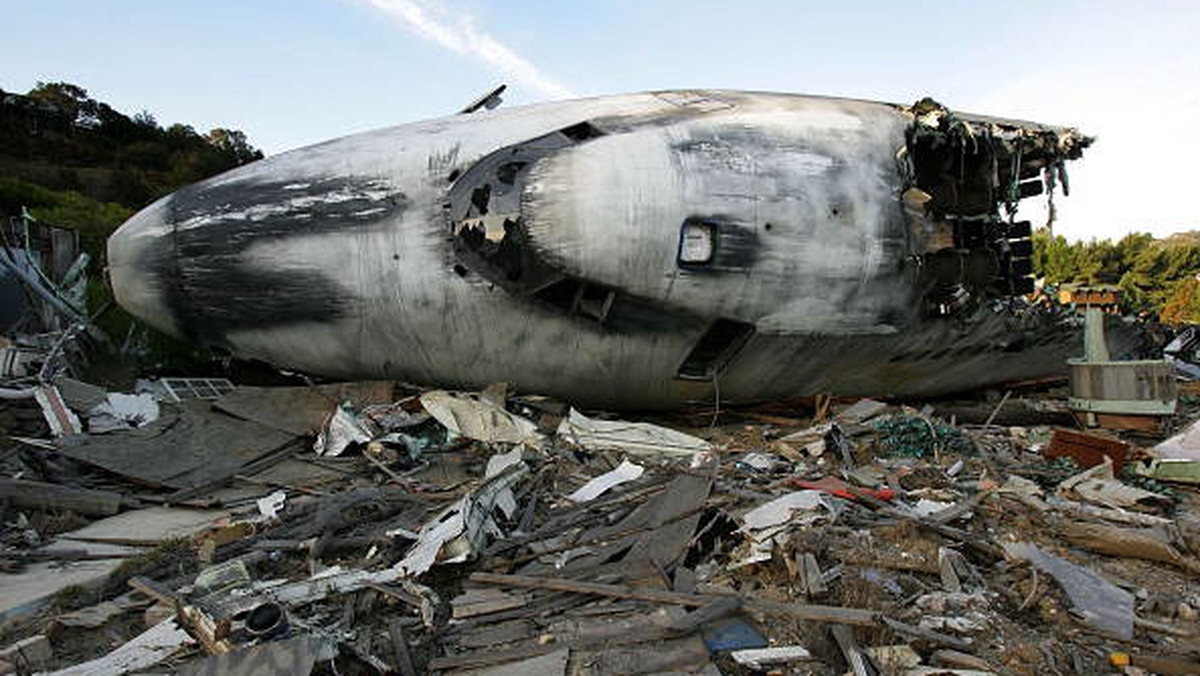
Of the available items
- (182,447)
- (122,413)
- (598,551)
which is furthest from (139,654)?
(122,413)

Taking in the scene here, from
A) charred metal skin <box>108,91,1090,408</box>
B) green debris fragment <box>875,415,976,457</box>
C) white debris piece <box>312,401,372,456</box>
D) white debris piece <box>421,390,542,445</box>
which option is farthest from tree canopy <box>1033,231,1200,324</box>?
white debris piece <box>312,401,372,456</box>

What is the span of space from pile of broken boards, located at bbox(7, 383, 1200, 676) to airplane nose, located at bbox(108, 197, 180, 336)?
1975 mm

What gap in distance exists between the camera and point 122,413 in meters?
9.79

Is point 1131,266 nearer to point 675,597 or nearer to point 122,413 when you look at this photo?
point 675,597

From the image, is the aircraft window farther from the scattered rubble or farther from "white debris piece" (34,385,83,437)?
"white debris piece" (34,385,83,437)

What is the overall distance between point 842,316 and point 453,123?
5958 millimetres

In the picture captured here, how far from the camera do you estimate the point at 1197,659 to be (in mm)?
3791

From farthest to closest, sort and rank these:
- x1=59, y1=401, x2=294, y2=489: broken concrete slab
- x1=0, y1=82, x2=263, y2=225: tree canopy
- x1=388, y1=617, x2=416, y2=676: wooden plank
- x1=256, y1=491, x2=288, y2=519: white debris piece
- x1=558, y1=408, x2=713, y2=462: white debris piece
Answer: x1=0, y1=82, x2=263, y2=225: tree canopy < x1=558, y1=408, x2=713, y2=462: white debris piece < x1=59, y1=401, x2=294, y2=489: broken concrete slab < x1=256, y1=491, x2=288, y2=519: white debris piece < x1=388, y1=617, x2=416, y2=676: wooden plank

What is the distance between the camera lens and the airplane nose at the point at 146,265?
9609 millimetres

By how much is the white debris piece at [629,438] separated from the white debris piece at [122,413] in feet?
18.7

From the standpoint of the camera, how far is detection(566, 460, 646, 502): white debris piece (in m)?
6.65

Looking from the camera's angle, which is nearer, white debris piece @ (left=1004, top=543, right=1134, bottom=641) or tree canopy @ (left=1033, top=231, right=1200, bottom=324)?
white debris piece @ (left=1004, top=543, right=1134, bottom=641)

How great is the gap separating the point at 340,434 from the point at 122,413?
3559 millimetres

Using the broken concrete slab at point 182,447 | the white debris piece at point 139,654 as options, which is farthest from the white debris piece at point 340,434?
the white debris piece at point 139,654
